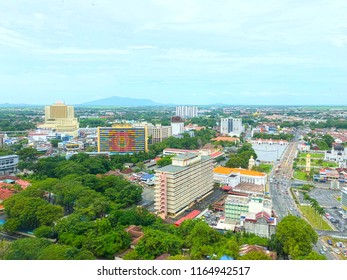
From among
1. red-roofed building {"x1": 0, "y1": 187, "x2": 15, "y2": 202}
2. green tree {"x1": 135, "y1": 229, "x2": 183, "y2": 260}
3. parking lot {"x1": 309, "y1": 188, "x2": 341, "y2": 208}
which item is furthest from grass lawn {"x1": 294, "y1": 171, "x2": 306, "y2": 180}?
red-roofed building {"x1": 0, "y1": 187, "x2": 15, "y2": 202}

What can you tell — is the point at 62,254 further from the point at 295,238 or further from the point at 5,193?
the point at 5,193

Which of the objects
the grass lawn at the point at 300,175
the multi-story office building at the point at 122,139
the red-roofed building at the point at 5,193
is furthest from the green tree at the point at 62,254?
the multi-story office building at the point at 122,139

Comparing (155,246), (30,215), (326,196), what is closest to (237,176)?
(326,196)

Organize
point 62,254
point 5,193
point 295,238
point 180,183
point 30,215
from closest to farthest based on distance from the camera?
point 62,254
point 295,238
point 30,215
point 180,183
point 5,193

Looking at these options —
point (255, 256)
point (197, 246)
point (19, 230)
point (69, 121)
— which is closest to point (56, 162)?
point (19, 230)

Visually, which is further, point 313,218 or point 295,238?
point 313,218

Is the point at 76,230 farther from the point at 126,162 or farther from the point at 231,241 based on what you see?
the point at 126,162

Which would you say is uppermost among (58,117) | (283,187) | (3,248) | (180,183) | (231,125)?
(58,117)
